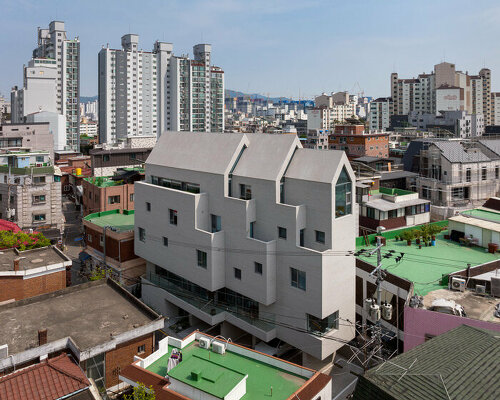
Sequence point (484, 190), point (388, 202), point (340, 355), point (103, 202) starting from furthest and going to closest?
point (484, 190)
point (103, 202)
point (388, 202)
point (340, 355)

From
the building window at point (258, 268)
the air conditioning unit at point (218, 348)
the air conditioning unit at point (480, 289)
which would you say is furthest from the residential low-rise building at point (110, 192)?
the air conditioning unit at point (480, 289)

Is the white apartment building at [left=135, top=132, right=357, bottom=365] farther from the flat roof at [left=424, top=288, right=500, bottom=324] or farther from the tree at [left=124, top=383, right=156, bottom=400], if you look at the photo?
the tree at [left=124, top=383, right=156, bottom=400]

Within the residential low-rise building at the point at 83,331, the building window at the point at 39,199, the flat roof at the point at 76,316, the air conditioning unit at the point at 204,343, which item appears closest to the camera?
the residential low-rise building at the point at 83,331

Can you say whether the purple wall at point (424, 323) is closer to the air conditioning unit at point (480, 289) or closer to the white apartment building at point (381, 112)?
the air conditioning unit at point (480, 289)

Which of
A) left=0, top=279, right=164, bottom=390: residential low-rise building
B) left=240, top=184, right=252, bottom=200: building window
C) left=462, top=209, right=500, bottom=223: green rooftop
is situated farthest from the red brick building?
left=0, top=279, right=164, bottom=390: residential low-rise building

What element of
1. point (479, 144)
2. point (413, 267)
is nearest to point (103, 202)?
point (413, 267)

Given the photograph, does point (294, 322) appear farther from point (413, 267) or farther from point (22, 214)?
point (22, 214)

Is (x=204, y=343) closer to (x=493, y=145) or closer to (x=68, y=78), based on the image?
(x=493, y=145)
